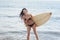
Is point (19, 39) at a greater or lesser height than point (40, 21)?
lesser

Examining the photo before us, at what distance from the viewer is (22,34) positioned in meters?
4.03

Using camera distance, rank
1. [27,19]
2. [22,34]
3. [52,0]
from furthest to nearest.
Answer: [52,0]
[22,34]
[27,19]

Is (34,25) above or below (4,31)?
above

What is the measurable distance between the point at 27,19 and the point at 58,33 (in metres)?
1.31

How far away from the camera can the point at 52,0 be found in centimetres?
993

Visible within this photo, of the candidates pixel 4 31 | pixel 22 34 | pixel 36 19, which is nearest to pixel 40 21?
pixel 36 19

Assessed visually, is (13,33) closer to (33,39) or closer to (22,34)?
(22,34)

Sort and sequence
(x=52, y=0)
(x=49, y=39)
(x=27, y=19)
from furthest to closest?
(x=52, y=0), (x=49, y=39), (x=27, y=19)

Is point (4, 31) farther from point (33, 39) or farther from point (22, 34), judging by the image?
point (33, 39)

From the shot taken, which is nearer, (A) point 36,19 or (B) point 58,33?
(A) point 36,19

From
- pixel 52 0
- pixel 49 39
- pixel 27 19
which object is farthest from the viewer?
pixel 52 0

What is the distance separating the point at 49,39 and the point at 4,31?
45.1 inches

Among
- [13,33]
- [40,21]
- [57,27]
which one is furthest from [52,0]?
[40,21]

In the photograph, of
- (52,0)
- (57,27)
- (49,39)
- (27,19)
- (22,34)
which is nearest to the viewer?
(27,19)
